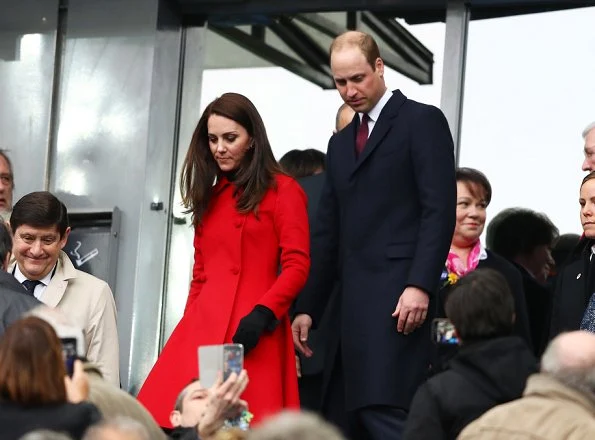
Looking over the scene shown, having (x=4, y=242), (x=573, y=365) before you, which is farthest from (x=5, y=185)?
(x=573, y=365)

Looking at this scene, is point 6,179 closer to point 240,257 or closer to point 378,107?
point 240,257

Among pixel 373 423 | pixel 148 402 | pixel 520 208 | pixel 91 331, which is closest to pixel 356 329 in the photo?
pixel 373 423

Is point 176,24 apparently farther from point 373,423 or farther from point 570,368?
point 570,368

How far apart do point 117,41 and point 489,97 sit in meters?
2.34

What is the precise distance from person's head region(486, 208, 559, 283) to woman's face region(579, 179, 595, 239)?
1.62 meters

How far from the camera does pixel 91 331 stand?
8211mm

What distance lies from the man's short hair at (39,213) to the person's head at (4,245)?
1.82 ft

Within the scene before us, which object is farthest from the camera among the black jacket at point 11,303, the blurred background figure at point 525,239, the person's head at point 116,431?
the blurred background figure at point 525,239

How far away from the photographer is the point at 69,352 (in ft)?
19.4

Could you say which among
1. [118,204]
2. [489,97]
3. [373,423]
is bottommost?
[373,423]

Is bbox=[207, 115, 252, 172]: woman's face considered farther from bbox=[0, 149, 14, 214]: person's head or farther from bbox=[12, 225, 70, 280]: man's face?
bbox=[0, 149, 14, 214]: person's head

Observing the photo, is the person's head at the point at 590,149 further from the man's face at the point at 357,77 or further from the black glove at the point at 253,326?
the black glove at the point at 253,326

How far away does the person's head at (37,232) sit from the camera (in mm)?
8109

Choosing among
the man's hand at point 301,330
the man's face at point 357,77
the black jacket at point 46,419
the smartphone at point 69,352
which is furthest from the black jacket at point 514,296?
the black jacket at point 46,419
